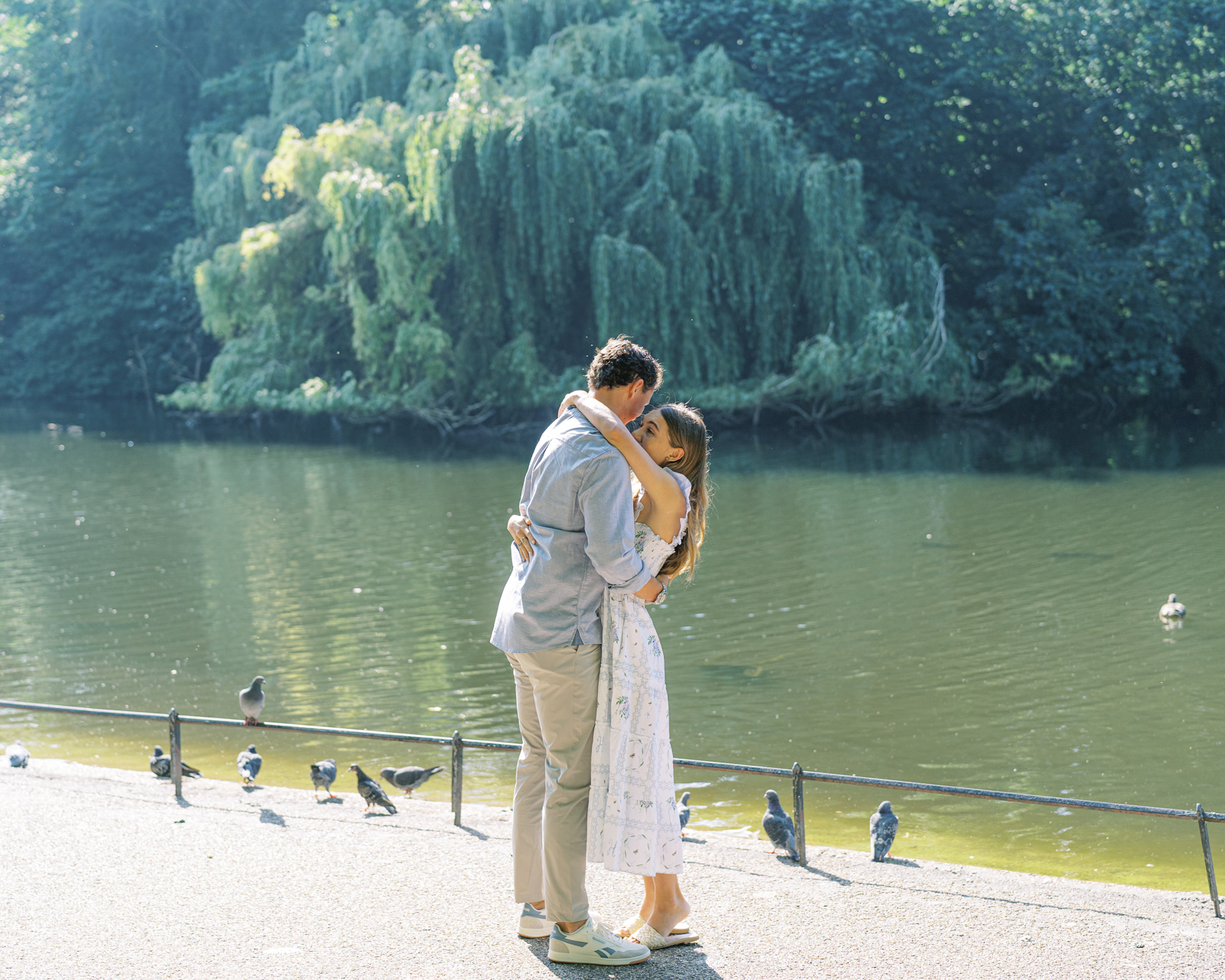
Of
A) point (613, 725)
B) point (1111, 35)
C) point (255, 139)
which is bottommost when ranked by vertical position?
point (613, 725)

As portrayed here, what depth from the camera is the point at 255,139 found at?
104ft

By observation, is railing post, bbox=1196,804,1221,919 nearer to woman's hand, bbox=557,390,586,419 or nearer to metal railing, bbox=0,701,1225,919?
metal railing, bbox=0,701,1225,919

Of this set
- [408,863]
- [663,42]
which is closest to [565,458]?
[408,863]

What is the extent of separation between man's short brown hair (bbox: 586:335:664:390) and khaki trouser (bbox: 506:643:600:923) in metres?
0.77

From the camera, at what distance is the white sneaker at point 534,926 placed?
162 inches

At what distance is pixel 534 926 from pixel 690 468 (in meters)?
1.53

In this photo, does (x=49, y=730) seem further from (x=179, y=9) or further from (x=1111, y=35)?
(x=179, y=9)

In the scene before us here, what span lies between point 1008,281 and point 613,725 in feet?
88.9

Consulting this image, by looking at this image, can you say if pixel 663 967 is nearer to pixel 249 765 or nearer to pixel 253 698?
pixel 249 765

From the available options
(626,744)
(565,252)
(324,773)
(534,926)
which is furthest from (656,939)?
(565,252)

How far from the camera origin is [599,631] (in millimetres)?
3844

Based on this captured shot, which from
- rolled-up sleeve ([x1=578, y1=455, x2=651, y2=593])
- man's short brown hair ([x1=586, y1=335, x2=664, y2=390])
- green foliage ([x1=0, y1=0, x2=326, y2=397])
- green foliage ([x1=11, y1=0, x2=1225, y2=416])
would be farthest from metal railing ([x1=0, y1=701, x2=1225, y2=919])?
green foliage ([x1=0, y1=0, x2=326, y2=397])

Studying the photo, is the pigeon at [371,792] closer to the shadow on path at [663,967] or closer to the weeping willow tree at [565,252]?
the shadow on path at [663,967]

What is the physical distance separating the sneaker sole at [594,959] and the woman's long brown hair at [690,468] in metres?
1.15
